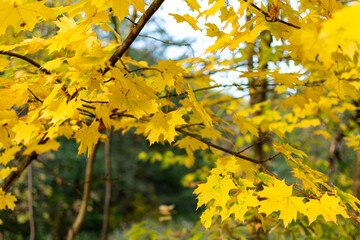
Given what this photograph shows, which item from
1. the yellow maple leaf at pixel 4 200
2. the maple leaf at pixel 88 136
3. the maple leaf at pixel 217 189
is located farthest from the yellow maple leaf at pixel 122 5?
the yellow maple leaf at pixel 4 200

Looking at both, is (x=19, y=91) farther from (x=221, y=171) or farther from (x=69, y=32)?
(x=221, y=171)

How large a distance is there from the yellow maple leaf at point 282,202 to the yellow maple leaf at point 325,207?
0.03 m

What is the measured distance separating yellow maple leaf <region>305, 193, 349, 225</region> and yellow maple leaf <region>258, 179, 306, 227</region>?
0.11 feet

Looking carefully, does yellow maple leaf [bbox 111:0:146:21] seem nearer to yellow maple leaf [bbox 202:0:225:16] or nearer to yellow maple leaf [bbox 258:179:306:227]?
yellow maple leaf [bbox 202:0:225:16]

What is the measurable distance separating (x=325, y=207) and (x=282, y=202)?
0.14 metres

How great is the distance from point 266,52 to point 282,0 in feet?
2.65

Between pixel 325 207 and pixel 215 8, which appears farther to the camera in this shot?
pixel 215 8

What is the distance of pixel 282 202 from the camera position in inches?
39.9

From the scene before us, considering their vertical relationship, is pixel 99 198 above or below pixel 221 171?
below

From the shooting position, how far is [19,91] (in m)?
1.04

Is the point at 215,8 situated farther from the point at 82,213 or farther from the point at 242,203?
the point at 82,213

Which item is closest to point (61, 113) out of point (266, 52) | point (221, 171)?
point (221, 171)

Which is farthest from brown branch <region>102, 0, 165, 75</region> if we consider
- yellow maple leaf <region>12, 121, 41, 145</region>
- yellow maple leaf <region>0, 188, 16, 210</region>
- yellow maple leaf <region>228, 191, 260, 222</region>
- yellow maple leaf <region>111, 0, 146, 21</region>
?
yellow maple leaf <region>0, 188, 16, 210</region>

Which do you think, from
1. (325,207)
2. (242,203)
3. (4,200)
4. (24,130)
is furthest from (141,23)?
(4,200)
